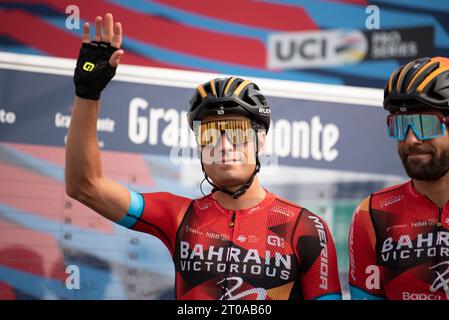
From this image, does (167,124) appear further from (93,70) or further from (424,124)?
(424,124)

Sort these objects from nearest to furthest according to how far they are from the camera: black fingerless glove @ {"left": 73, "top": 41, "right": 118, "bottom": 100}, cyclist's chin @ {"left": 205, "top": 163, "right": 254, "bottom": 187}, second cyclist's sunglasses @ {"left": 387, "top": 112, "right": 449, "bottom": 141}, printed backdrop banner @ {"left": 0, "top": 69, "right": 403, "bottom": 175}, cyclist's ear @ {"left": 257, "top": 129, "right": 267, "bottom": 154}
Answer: black fingerless glove @ {"left": 73, "top": 41, "right": 118, "bottom": 100} → second cyclist's sunglasses @ {"left": 387, "top": 112, "right": 449, "bottom": 141} → cyclist's chin @ {"left": 205, "top": 163, "right": 254, "bottom": 187} → cyclist's ear @ {"left": 257, "top": 129, "right": 267, "bottom": 154} → printed backdrop banner @ {"left": 0, "top": 69, "right": 403, "bottom": 175}

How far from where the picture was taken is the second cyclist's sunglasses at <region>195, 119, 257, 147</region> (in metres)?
4.95

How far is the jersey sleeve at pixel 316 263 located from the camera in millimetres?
4812

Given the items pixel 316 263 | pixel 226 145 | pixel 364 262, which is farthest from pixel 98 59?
pixel 364 262

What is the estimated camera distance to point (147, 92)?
7.02 metres

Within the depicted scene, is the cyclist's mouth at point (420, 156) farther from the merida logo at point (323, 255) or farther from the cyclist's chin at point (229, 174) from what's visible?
the cyclist's chin at point (229, 174)

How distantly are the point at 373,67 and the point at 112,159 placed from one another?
95.8 inches

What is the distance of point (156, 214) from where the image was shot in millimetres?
4973

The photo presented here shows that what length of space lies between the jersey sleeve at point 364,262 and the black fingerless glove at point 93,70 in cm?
178

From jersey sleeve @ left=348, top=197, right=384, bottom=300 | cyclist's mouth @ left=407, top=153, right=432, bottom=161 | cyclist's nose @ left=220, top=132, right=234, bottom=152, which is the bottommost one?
jersey sleeve @ left=348, top=197, right=384, bottom=300

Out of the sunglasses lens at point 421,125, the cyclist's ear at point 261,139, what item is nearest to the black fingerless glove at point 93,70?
the cyclist's ear at point 261,139

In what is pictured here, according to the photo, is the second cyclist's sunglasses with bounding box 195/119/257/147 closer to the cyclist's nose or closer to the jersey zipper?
the cyclist's nose

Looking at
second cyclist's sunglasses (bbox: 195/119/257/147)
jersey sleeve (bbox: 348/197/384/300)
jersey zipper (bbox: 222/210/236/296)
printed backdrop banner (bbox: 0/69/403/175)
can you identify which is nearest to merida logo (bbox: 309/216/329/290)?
jersey sleeve (bbox: 348/197/384/300)

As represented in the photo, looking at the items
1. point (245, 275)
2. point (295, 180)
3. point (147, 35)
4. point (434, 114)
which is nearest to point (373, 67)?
point (295, 180)
